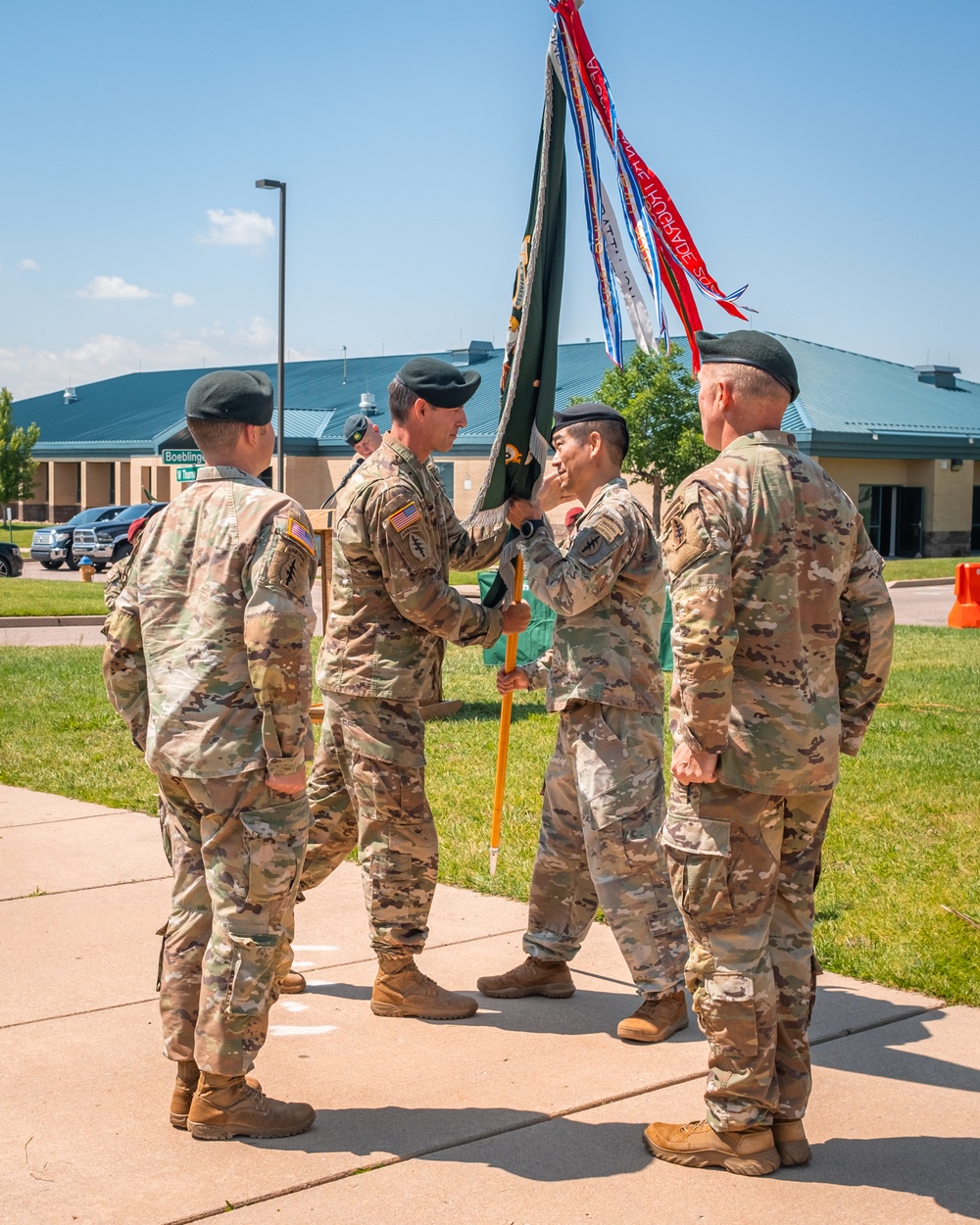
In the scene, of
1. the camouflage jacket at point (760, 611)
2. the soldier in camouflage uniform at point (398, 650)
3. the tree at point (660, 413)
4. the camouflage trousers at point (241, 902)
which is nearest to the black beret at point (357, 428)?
the soldier in camouflage uniform at point (398, 650)

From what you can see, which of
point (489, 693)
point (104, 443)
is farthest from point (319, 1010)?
point (104, 443)

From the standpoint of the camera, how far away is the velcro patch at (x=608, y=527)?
493 cm

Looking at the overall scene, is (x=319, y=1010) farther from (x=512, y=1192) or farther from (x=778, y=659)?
(x=778, y=659)

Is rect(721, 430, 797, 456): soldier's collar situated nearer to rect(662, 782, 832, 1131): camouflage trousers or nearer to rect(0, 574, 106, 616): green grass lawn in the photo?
rect(662, 782, 832, 1131): camouflage trousers

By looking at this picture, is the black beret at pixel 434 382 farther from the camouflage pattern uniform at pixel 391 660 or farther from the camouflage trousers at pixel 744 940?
the camouflage trousers at pixel 744 940

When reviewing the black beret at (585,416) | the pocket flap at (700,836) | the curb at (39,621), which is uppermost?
the black beret at (585,416)

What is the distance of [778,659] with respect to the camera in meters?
3.89

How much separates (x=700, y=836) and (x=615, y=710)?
4.07 feet

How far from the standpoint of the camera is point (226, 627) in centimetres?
403

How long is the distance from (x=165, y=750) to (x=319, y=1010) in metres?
1.67

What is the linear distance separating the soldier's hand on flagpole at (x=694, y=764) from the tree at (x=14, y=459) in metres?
57.6

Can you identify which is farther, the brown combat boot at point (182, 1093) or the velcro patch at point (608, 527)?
the velcro patch at point (608, 527)

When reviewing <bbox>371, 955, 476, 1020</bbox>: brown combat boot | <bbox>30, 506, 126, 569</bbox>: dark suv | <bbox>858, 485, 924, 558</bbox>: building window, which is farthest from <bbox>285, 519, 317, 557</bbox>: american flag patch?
<bbox>858, 485, 924, 558</bbox>: building window

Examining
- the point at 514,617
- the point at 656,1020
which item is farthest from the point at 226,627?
the point at 656,1020
